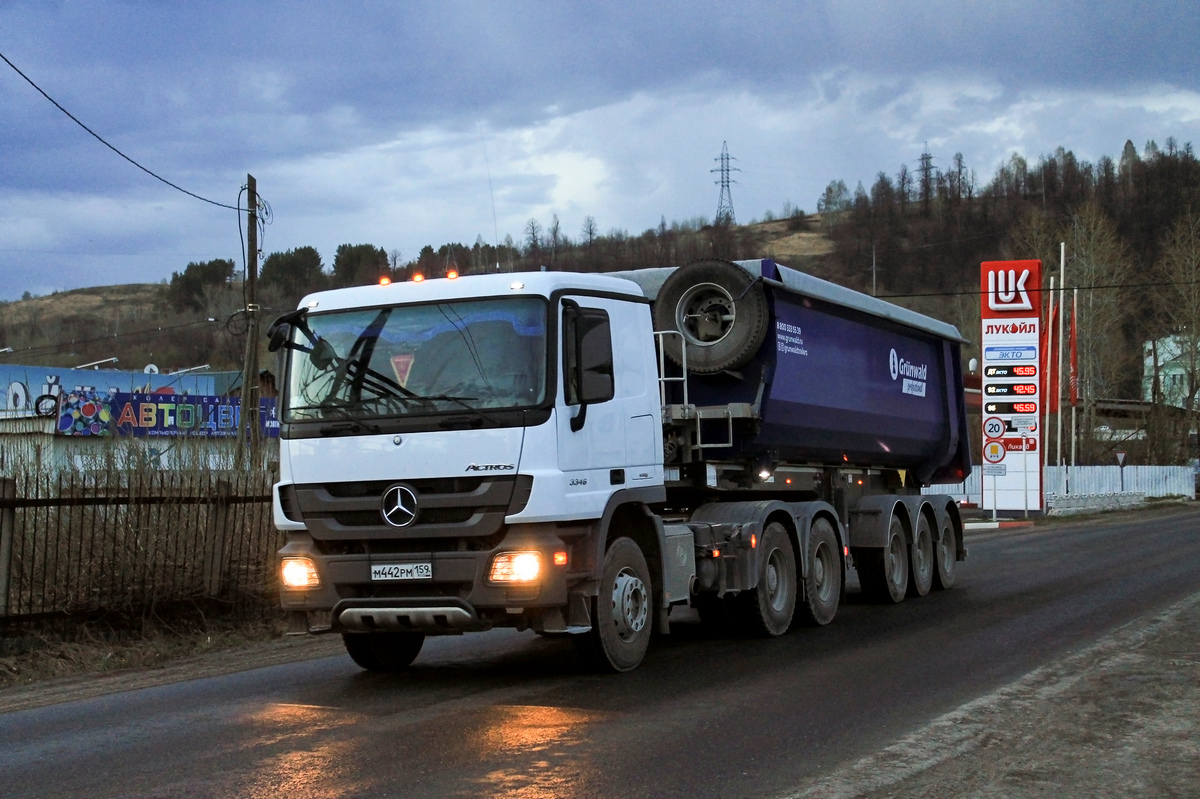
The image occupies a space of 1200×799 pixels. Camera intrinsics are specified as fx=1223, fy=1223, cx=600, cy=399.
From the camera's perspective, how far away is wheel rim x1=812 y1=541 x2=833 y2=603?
12508mm

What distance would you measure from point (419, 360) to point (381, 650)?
262 cm

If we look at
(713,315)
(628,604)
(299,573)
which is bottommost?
(628,604)

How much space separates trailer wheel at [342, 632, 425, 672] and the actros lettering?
102ft

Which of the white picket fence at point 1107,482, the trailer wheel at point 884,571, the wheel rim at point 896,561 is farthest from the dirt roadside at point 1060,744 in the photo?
the white picket fence at point 1107,482

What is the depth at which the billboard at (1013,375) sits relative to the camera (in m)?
37.1

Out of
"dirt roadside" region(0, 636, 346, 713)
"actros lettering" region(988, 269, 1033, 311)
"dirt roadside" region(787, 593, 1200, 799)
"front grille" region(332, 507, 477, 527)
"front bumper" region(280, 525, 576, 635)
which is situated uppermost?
"actros lettering" region(988, 269, 1033, 311)

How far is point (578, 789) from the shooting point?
5691 mm

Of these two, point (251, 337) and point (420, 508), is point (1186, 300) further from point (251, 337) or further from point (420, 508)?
point (420, 508)

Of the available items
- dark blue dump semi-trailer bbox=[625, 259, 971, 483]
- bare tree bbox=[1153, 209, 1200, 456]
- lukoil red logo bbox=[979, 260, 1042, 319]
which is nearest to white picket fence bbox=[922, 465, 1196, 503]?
lukoil red logo bbox=[979, 260, 1042, 319]

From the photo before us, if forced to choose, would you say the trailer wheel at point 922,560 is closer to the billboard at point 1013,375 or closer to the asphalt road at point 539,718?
the asphalt road at point 539,718

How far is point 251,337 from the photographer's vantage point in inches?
844

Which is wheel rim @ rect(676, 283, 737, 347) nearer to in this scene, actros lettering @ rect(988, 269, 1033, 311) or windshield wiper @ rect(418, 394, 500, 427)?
Result: windshield wiper @ rect(418, 394, 500, 427)

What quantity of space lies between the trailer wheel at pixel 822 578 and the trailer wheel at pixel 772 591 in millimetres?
314

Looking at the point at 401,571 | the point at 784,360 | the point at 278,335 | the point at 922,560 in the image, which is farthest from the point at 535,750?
the point at 922,560
